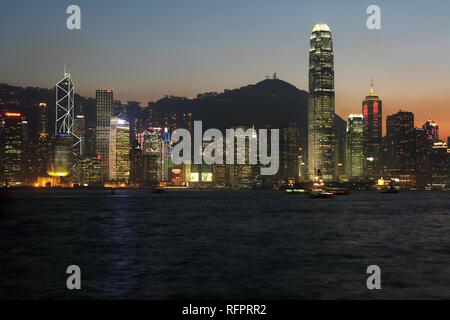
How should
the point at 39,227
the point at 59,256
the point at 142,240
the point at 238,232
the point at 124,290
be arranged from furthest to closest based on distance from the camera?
1. the point at 39,227
2. the point at 238,232
3. the point at 142,240
4. the point at 59,256
5. the point at 124,290

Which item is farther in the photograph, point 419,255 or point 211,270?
point 419,255

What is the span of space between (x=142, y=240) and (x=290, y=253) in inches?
700

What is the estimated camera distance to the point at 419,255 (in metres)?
48.5

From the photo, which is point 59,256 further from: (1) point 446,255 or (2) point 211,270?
(1) point 446,255

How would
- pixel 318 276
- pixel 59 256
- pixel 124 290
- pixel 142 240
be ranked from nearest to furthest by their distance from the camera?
pixel 124 290
pixel 318 276
pixel 59 256
pixel 142 240

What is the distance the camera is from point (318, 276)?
37031 mm
